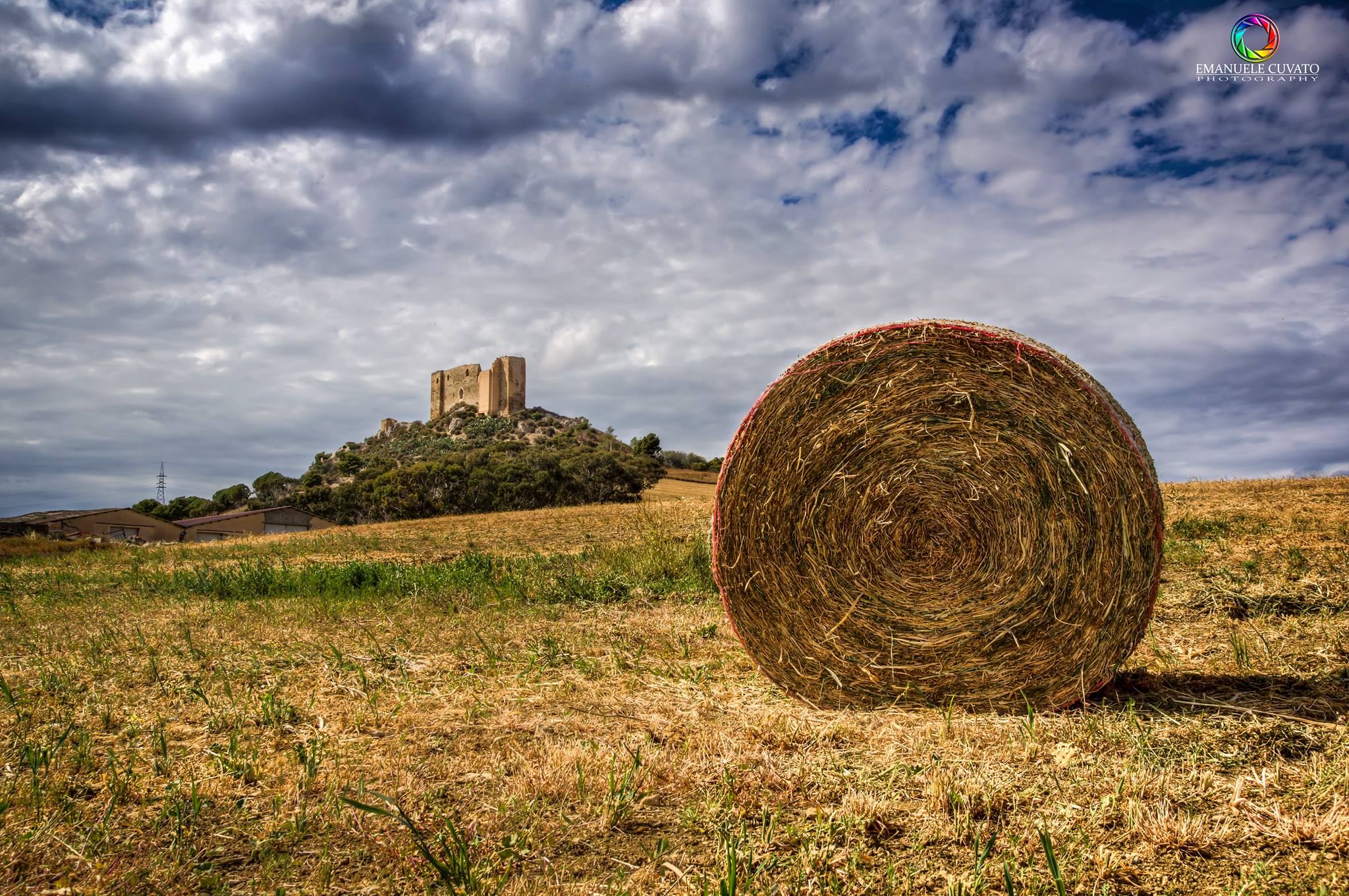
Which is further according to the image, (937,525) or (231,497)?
(231,497)

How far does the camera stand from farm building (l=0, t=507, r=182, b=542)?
34.5 meters

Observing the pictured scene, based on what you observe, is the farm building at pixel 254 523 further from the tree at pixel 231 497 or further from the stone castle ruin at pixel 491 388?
the stone castle ruin at pixel 491 388

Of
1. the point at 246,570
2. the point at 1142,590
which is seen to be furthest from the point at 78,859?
the point at 246,570

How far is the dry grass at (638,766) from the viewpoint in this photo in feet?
9.16

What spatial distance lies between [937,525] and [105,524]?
44898 millimetres

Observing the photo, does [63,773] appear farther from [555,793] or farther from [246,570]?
[246,570]

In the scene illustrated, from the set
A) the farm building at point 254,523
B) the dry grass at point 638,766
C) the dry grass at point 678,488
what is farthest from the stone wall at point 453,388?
the dry grass at point 638,766

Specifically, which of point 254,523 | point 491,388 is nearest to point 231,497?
point 254,523

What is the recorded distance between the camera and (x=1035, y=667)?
15.0 ft

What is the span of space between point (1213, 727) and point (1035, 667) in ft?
2.74

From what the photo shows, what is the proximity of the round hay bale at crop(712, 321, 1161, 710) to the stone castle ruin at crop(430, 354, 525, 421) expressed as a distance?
3155 inches

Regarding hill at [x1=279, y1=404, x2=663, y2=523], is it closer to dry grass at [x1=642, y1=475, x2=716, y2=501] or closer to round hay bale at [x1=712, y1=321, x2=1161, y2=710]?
dry grass at [x1=642, y1=475, x2=716, y2=501]

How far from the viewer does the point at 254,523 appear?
47500mm

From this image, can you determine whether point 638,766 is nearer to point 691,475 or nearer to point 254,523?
point 691,475
